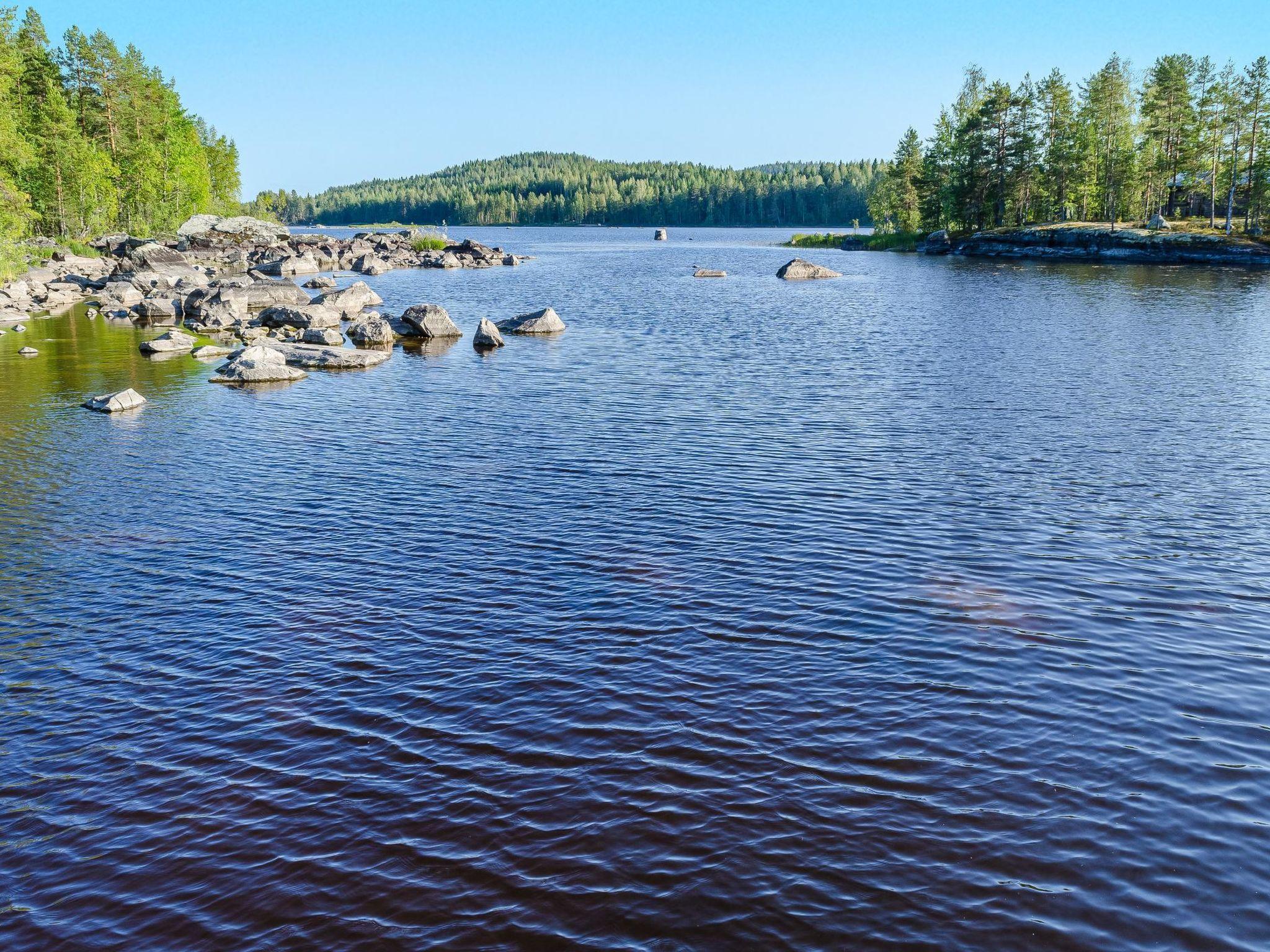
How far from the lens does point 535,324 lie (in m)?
57.5

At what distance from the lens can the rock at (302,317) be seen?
54469mm

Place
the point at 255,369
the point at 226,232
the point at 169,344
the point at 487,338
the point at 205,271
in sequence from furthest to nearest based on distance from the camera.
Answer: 1. the point at 226,232
2. the point at 205,271
3. the point at 487,338
4. the point at 169,344
5. the point at 255,369

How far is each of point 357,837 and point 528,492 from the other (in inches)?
580

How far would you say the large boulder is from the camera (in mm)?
117825

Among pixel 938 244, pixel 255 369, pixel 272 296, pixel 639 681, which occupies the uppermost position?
pixel 938 244

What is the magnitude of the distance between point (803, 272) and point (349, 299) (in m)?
56.9

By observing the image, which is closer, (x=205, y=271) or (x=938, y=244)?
(x=205, y=271)

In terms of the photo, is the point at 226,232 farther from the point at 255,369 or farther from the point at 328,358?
the point at 255,369

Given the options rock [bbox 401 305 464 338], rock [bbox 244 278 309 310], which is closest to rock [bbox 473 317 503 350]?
rock [bbox 401 305 464 338]

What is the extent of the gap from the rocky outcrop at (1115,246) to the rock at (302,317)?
100849mm

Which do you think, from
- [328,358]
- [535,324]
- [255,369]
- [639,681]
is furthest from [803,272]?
[639,681]

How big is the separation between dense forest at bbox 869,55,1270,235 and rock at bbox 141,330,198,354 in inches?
4579

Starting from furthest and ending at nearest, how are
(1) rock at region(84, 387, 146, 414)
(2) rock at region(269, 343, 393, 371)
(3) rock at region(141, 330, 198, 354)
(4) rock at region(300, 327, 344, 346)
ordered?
1. (4) rock at region(300, 327, 344, 346)
2. (3) rock at region(141, 330, 198, 354)
3. (2) rock at region(269, 343, 393, 371)
4. (1) rock at region(84, 387, 146, 414)

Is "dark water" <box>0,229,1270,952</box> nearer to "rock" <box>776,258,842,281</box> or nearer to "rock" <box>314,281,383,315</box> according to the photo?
"rock" <box>314,281,383,315</box>
